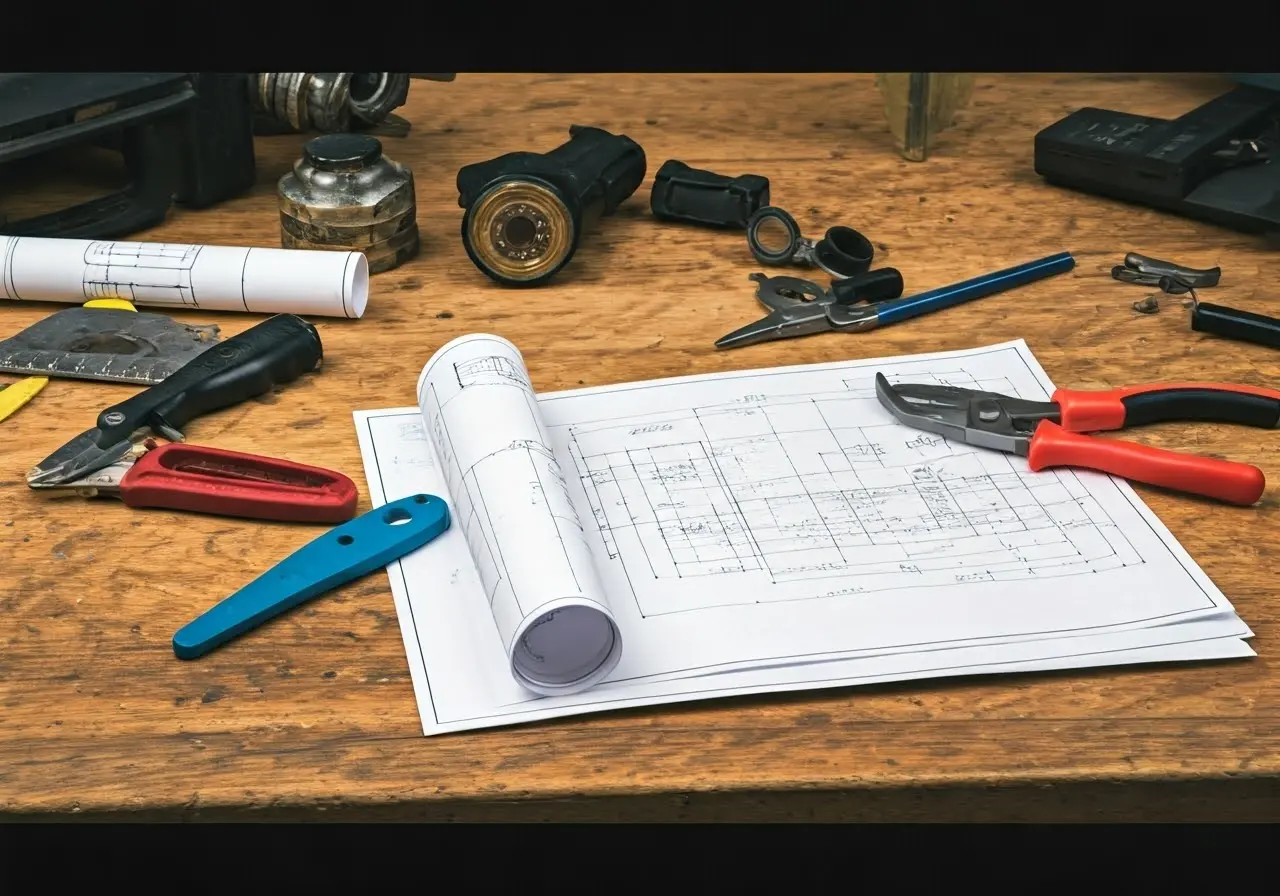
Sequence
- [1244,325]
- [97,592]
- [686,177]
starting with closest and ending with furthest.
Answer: [97,592] < [1244,325] < [686,177]

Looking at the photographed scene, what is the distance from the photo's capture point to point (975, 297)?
114cm

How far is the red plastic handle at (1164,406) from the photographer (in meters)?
0.93

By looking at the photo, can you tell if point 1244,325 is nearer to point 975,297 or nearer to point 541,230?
point 975,297

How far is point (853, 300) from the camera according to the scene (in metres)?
1.12

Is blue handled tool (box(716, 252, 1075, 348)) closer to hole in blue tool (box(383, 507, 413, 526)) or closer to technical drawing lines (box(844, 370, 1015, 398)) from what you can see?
technical drawing lines (box(844, 370, 1015, 398))

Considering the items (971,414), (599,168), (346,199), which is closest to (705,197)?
(599,168)

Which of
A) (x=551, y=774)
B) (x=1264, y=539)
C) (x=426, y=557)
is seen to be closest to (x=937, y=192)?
(x=1264, y=539)

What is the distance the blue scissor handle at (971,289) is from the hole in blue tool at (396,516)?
0.43m

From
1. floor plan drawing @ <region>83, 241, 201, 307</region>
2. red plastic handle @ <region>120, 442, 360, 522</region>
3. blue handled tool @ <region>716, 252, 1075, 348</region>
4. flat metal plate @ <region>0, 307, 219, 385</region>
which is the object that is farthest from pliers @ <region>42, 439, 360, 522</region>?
blue handled tool @ <region>716, 252, 1075, 348</region>

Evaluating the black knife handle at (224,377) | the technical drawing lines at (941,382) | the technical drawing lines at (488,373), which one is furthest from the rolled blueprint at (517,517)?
the technical drawing lines at (941,382)

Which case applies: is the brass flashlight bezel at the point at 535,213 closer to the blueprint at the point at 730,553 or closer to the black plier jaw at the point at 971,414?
the blueprint at the point at 730,553

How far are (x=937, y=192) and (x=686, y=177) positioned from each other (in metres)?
0.25

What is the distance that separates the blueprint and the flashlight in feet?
0.65

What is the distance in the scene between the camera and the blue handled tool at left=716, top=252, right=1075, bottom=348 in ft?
3.56
